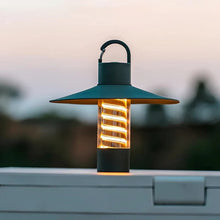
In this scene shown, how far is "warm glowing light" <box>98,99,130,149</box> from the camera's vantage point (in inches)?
83.4

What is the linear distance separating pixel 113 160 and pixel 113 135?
9 centimetres

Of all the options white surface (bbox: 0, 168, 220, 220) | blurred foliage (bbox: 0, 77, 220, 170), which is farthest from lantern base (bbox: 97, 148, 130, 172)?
blurred foliage (bbox: 0, 77, 220, 170)

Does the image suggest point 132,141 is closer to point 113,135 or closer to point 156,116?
point 156,116

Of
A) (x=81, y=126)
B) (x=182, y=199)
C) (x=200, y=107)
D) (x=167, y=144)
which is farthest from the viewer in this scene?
(x=200, y=107)

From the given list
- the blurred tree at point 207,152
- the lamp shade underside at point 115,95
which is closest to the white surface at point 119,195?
the lamp shade underside at point 115,95

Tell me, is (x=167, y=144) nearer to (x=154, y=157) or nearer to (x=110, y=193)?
(x=154, y=157)

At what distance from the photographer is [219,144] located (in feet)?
30.4

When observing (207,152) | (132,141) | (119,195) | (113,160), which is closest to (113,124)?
(113,160)

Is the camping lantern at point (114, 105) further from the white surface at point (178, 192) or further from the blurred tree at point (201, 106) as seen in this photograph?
the blurred tree at point (201, 106)

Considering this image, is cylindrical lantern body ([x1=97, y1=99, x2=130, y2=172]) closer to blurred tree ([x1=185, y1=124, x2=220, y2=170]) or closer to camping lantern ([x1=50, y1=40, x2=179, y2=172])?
camping lantern ([x1=50, y1=40, x2=179, y2=172])

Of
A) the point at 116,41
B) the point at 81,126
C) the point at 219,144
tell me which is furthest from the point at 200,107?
the point at 116,41

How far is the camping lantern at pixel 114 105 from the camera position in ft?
6.86

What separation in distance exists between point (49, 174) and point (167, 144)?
23.0ft

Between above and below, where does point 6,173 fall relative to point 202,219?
above
